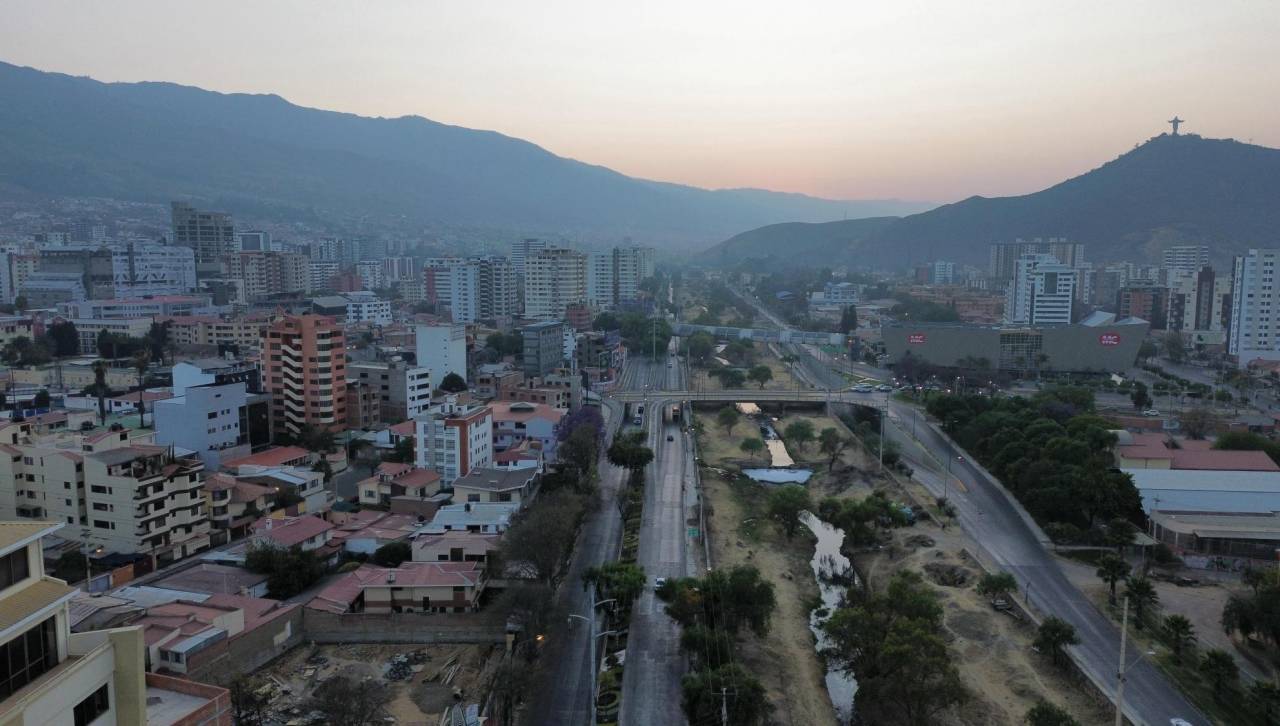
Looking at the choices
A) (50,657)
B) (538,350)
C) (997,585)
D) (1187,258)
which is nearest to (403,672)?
(50,657)

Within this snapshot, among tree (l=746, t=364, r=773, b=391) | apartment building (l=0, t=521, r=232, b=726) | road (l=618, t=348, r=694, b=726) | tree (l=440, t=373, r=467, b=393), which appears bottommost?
road (l=618, t=348, r=694, b=726)

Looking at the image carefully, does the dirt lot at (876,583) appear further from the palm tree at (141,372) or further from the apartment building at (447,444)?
the palm tree at (141,372)

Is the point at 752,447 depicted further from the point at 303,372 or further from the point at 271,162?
the point at 271,162

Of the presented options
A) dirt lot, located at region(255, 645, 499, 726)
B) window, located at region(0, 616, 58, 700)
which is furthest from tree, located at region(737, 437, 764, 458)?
window, located at region(0, 616, 58, 700)

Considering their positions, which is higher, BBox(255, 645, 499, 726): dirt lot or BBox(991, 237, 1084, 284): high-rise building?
BBox(991, 237, 1084, 284): high-rise building

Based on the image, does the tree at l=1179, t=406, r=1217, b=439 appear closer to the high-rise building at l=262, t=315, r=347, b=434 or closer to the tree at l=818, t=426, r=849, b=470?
the tree at l=818, t=426, r=849, b=470

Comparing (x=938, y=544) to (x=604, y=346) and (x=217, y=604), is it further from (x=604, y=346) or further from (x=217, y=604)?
(x=604, y=346)

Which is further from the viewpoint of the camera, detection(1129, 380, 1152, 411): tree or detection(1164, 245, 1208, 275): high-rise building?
detection(1164, 245, 1208, 275): high-rise building

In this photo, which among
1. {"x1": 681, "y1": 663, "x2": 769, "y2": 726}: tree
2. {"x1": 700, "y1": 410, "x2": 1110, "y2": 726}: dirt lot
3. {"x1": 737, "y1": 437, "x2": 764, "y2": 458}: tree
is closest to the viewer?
{"x1": 681, "y1": 663, "x2": 769, "y2": 726}: tree
